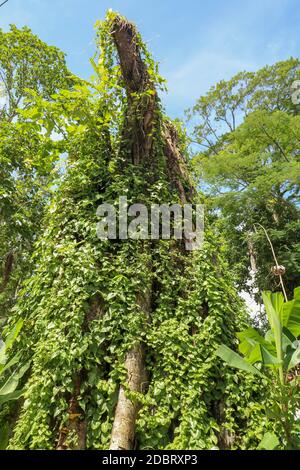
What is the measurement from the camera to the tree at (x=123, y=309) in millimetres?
2693

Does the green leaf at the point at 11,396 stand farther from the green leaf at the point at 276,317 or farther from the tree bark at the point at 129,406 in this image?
the green leaf at the point at 276,317

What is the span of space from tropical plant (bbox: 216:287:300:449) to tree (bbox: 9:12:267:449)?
0.74ft

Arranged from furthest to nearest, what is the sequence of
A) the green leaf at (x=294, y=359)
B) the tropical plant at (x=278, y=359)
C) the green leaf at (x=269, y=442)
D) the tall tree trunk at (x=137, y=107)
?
the tall tree trunk at (x=137, y=107) → the green leaf at (x=294, y=359) → the tropical plant at (x=278, y=359) → the green leaf at (x=269, y=442)

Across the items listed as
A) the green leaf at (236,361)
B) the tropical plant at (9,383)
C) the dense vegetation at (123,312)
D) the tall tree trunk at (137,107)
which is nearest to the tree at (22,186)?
the dense vegetation at (123,312)

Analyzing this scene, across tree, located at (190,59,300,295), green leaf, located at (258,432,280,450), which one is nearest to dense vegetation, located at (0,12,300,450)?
green leaf, located at (258,432,280,450)

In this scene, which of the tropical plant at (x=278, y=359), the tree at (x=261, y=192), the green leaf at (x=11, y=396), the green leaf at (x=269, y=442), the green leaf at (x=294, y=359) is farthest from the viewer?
the tree at (x=261, y=192)

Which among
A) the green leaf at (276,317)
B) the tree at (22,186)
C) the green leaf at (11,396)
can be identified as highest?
the tree at (22,186)

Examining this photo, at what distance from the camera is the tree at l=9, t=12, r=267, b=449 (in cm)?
269

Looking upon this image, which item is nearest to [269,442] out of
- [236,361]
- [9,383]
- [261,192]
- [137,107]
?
[236,361]

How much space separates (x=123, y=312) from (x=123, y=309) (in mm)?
31

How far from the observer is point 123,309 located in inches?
128

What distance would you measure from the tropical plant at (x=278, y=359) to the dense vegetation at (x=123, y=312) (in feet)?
0.04

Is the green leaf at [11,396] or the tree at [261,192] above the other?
the tree at [261,192]
